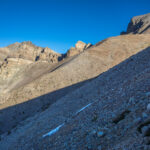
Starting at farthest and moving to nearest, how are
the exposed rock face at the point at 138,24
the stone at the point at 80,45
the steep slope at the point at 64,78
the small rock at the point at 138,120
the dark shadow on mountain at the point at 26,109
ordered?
the stone at the point at 80,45
the exposed rock face at the point at 138,24
the steep slope at the point at 64,78
the dark shadow on mountain at the point at 26,109
the small rock at the point at 138,120

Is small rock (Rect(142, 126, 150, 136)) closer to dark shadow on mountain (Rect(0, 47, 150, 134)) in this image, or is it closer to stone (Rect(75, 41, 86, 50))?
dark shadow on mountain (Rect(0, 47, 150, 134))

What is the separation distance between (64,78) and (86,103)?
60.5 feet

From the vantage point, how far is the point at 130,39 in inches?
1641

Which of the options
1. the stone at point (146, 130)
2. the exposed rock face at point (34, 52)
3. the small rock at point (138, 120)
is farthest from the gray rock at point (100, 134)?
the exposed rock face at point (34, 52)

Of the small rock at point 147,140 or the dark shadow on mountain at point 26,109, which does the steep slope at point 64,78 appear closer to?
the dark shadow on mountain at point 26,109

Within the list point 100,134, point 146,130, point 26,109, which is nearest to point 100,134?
point 100,134

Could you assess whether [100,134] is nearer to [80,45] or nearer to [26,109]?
[26,109]

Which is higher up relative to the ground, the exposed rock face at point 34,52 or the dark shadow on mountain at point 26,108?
the exposed rock face at point 34,52

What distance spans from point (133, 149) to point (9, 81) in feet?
159

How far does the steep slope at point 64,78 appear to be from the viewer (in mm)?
24234

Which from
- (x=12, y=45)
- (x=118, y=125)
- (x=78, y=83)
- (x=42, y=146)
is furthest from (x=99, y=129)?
(x=12, y=45)

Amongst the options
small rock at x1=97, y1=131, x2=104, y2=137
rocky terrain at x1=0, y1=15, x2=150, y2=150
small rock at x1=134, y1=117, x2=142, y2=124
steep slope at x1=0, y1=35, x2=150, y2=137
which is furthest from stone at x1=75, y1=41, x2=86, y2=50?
small rock at x1=134, y1=117, x2=142, y2=124

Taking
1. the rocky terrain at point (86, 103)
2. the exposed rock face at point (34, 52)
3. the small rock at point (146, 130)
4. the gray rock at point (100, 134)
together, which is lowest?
the small rock at point (146, 130)

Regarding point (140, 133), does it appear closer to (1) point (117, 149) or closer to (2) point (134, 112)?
(1) point (117, 149)
